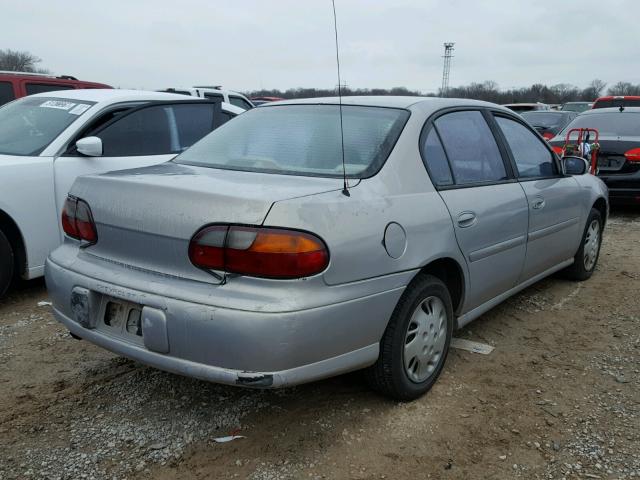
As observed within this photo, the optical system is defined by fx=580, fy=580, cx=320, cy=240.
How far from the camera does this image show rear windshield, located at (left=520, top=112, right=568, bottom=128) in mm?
13202

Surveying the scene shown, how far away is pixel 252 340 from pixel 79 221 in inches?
46.2

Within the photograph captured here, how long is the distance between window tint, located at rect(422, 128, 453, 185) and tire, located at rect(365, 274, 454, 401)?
1.76 ft

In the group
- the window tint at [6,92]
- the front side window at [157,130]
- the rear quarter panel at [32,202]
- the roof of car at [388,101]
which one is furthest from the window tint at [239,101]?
the roof of car at [388,101]

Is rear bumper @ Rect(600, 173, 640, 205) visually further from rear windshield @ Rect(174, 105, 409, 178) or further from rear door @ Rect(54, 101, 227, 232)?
rear windshield @ Rect(174, 105, 409, 178)

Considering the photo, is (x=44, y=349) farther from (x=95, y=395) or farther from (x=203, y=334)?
(x=203, y=334)

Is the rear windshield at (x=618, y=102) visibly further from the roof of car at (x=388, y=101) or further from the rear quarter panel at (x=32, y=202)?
the rear quarter panel at (x=32, y=202)

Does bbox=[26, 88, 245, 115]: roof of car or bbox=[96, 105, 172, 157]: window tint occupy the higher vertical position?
bbox=[26, 88, 245, 115]: roof of car

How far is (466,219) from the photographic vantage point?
309cm

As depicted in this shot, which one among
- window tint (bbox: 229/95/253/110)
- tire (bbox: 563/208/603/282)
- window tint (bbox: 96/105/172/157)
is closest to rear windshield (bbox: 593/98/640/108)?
window tint (bbox: 229/95/253/110)

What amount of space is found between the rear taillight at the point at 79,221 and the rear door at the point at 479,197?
1669mm

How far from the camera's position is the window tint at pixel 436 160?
299cm

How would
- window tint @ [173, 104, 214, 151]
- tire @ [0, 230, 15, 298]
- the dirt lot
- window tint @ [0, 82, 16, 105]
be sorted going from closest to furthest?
the dirt lot → tire @ [0, 230, 15, 298] → window tint @ [173, 104, 214, 151] → window tint @ [0, 82, 16, 105]

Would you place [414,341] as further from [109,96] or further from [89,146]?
[109,96]

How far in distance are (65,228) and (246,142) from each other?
103cm
